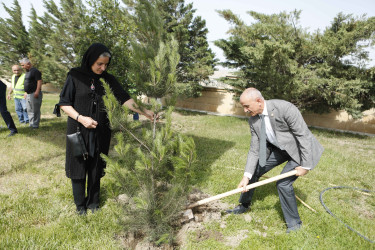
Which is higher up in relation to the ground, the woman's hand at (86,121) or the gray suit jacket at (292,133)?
the gray suit jacket at (292,133)

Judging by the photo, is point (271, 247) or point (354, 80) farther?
point (354, 80)

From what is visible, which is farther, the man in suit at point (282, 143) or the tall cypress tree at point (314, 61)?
the tall cypress tree at point (314, 61)

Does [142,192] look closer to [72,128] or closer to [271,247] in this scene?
[72,128]

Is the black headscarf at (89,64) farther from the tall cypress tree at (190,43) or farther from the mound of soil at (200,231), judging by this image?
the tall cypress tree at (190,43)

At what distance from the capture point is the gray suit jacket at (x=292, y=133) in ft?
7.97

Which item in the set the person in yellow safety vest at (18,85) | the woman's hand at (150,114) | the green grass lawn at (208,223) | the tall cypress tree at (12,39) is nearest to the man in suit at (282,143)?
the green grass lawn at (208,223)

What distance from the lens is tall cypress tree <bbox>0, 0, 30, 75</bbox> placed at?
22.6 meters

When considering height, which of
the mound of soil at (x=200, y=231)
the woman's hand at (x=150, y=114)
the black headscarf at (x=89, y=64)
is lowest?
the mound of soil at (x=200, y=231)

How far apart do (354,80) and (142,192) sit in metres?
10.9

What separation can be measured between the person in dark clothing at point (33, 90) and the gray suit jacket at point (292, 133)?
6852 mm

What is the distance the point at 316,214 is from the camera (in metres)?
3.04

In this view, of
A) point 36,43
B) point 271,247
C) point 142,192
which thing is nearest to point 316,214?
point 271,247

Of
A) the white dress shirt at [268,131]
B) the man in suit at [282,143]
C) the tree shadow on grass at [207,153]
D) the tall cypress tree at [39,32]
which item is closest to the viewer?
the man in suit at [282,143]

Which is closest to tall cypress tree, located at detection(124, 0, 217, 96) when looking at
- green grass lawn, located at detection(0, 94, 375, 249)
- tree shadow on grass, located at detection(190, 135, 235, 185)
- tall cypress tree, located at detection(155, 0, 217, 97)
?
tall cypress tree, located at detection(155, 0, 217, 97)
